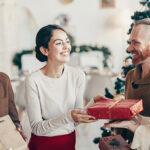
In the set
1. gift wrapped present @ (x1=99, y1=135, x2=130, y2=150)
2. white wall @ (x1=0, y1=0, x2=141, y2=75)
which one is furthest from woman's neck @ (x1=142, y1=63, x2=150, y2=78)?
white wall @ (x1=0, y1=0, x2=141, y2=75)

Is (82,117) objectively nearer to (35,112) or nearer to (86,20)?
(35,112)

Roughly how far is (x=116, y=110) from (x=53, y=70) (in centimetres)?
50

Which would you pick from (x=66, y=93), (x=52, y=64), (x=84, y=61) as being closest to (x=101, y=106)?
(x=66, y=93)

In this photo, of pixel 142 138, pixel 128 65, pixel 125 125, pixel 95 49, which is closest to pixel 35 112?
pixel 125 125

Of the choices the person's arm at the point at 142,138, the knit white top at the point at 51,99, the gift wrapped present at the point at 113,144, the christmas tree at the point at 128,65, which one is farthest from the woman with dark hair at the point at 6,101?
the christmas tree at the point at 128,65

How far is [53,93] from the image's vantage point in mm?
1543

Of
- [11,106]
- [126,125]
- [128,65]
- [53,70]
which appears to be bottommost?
[126,125]

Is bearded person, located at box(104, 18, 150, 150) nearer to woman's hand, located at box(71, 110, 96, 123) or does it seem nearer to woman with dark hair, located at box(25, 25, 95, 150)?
woman's hand, located at box(71, 110, 96, 123)

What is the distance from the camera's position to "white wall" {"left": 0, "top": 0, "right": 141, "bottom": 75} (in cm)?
648

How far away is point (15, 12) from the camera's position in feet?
20.4

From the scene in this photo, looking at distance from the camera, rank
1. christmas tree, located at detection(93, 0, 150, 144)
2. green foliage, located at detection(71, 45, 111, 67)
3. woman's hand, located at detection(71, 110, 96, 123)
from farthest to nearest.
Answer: green foliage, located at detection(71, 45, 111, 67) < christmas tree, located at detection(93, 0, 150, 144) < woman's hand, located at detection(71, 110, 96, 123)

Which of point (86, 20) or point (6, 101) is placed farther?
point (86, 20)

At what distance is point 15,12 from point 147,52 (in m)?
5.30

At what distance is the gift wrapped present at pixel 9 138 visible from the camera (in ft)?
4.09
